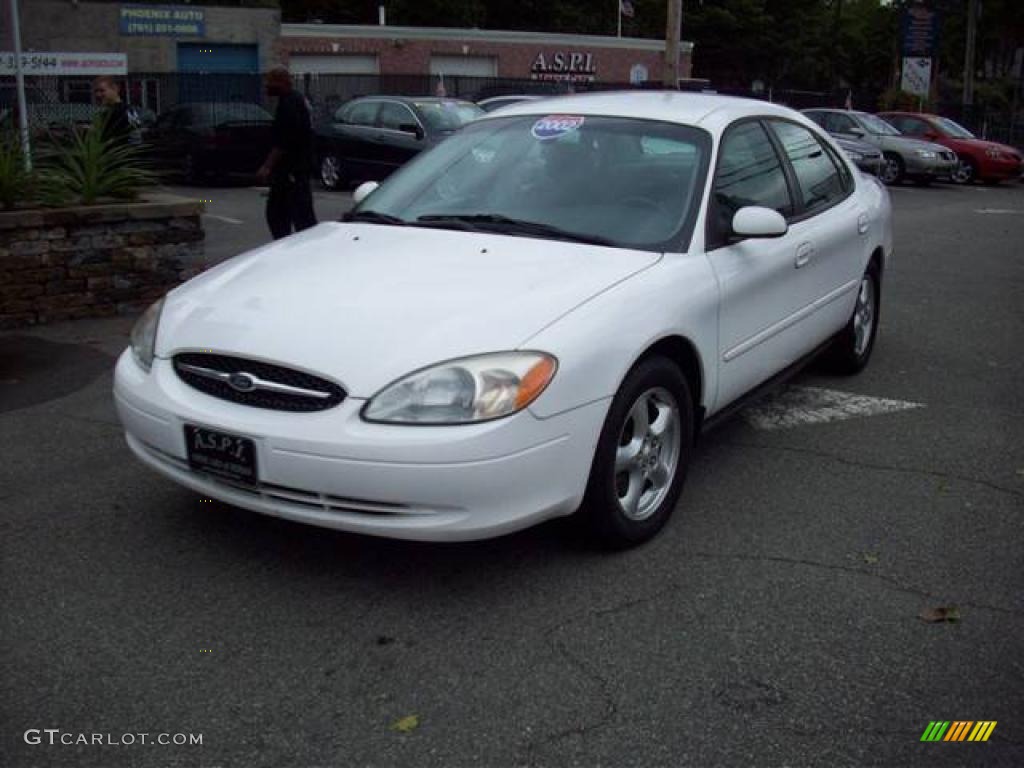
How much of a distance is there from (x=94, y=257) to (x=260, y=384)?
492 centimetres

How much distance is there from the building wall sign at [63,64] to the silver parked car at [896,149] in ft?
44.4

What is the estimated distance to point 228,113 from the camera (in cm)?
1977

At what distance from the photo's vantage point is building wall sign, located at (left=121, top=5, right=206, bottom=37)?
3588cm

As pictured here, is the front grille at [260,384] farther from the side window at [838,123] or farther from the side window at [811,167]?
the side window at [838,123]

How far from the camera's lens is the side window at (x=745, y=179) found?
15.4 feet

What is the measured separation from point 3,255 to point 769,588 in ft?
18.9

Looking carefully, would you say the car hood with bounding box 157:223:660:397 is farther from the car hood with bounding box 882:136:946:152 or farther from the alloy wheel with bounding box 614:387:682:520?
the car hood with bounding box 882:136:946:152

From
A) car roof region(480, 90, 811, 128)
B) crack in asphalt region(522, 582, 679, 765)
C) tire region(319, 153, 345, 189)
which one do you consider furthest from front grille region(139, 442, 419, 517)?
tire region(319, 153, 345, 189)

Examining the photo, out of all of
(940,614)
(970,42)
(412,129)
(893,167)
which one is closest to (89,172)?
(940,614)

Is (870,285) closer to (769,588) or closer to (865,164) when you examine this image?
(769,588)

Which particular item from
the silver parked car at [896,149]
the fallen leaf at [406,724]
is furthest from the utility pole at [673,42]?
the fallen leaf at [406,724]

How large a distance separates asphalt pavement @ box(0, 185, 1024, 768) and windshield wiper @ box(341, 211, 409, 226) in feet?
4.61

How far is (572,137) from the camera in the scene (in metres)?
4.98

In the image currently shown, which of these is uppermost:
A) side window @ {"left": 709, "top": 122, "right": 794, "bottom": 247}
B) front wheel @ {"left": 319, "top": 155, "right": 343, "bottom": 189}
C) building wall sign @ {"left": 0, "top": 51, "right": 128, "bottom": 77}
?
building wall sign @ {"left": 0, "top": 51, "right": 128, "bottom": 77}
